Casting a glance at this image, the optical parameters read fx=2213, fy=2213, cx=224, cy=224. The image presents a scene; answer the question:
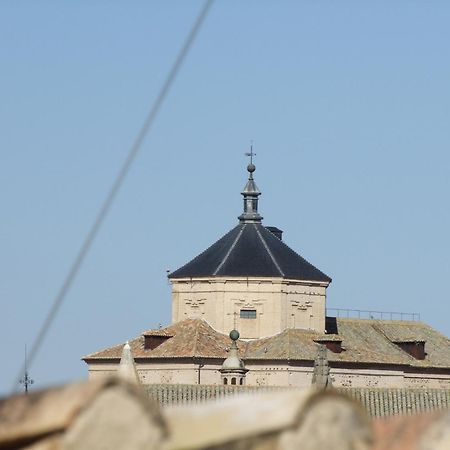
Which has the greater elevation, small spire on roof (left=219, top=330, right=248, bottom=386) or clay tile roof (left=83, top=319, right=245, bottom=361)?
clay tile roof (left=83, top=319, right=245, bottom=361)

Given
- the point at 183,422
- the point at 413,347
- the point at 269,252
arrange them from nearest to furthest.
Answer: the point at 183,422, the point at 269,252, the point at 413,347

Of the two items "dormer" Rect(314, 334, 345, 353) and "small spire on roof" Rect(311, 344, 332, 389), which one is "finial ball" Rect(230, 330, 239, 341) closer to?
"dormer" Rect(314, 334, 345, 353)

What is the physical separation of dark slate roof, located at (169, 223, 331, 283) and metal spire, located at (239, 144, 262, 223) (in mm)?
877

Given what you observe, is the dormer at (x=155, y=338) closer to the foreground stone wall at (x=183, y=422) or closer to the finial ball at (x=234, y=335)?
the finial ball at (x=234, y=335)

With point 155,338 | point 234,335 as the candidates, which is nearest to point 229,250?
point 155,338

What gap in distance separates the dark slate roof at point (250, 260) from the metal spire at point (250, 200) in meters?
0.88

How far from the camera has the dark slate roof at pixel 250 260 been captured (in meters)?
101

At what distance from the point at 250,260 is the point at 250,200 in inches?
291

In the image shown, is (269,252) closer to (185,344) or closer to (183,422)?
(185,344)

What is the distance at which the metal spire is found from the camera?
357 feet

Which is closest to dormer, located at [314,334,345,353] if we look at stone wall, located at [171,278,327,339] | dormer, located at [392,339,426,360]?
stone wall, located at [171,278,327,339]

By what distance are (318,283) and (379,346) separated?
4.05 m

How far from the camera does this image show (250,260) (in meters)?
103

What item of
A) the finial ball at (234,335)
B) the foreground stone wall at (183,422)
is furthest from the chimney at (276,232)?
the foreground stone wall at (183,422)
